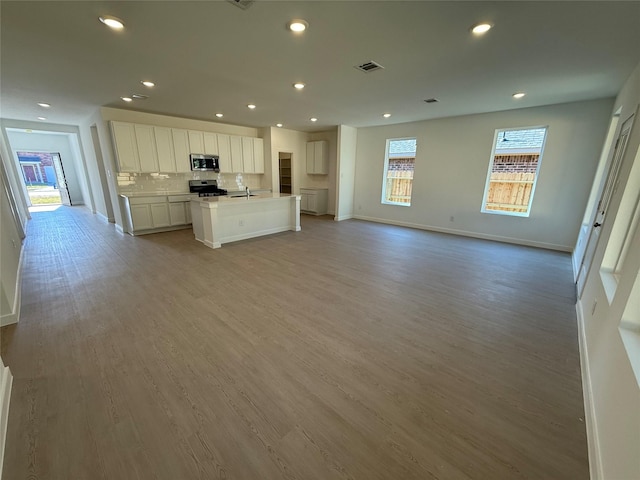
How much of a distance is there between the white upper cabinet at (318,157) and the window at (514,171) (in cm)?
452

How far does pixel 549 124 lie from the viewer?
4734 mm

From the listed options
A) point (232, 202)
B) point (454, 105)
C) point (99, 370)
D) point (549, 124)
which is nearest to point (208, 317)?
point (99, 370)

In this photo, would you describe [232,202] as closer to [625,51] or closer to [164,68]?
[164,68]

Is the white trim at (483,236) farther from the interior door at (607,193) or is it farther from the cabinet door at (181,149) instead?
the cabinet door at (181,149)

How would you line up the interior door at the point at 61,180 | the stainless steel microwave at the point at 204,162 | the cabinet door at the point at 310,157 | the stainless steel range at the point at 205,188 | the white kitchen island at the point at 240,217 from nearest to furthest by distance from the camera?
the white kitchen island at the point at 240,217, the stainless steel microwave at the point at 204,162, the stainless steel range at the point at 205,188, the cabinet door at the point at 310,157, the interior door at the point at 61,180

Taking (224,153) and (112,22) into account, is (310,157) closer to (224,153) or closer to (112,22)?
(224,153)

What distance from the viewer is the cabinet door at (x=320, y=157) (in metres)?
8.03

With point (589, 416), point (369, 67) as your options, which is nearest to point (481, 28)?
point (369, 67)

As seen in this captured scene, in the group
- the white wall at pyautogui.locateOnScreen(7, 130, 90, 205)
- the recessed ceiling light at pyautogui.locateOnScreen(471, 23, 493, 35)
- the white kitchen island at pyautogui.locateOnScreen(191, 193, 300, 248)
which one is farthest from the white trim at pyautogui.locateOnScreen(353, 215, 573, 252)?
the white wall at pyautogui.locateOnScreen(7, 130, 90, 205)

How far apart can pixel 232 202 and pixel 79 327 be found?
2986 millimetres

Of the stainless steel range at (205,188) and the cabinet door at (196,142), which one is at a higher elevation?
the cabinet door at (196,142)

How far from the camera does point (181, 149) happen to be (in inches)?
238

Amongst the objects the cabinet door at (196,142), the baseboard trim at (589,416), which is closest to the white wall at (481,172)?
the baseboard trim at (589,416)

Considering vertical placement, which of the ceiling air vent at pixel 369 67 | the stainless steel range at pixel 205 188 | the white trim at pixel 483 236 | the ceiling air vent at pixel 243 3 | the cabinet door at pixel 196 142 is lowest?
the white trim at pixel 483 236
